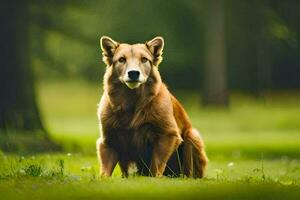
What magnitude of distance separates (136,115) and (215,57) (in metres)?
21.6

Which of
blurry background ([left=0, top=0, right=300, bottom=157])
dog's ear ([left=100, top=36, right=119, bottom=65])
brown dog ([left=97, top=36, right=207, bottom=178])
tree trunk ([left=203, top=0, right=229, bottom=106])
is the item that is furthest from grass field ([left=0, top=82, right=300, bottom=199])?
dog's ear ([left=100, top=36, right=119, bottom=65])

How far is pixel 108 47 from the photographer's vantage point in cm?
1146

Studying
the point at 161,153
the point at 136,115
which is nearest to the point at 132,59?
the point at 136,115

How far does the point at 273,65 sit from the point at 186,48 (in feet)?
20.0

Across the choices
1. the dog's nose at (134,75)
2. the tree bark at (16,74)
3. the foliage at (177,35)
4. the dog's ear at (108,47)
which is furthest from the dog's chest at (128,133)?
the foliage at (177,35)

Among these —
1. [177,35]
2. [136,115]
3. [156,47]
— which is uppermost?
[177,35]

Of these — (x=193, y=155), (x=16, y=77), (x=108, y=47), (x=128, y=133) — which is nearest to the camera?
(x=128, y=133)

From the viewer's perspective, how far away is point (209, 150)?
2042cm

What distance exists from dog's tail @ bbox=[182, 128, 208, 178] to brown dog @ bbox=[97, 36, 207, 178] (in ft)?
0.94

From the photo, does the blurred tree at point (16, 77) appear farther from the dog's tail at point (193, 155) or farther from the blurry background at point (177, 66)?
the dog's tail at point (193, 155)

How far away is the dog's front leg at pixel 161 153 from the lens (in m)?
11.1

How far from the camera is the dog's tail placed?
39.1 feet

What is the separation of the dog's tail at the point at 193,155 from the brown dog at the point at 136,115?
0.29m

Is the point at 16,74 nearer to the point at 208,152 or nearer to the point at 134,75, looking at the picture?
the point at 208,152
